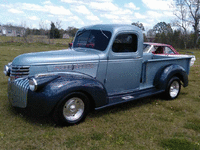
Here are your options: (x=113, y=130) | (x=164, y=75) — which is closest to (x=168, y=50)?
(x=164, y=75)

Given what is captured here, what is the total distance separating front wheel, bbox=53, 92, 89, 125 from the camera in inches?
141

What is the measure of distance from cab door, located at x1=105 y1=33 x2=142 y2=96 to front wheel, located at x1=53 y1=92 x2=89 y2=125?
79cm

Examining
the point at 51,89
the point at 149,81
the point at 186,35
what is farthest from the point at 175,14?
the point at 51,89

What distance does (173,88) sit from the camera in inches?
228

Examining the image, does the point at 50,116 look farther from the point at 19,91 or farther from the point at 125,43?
the point at 125,43

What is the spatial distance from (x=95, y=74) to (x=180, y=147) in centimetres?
207

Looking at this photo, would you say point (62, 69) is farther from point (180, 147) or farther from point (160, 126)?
point (180, 147)

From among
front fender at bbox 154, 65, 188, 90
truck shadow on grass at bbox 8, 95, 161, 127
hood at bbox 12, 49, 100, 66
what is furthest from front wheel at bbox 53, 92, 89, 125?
front fender at bbox 154, 65, 188, 90

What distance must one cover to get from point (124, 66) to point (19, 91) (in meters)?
2.28

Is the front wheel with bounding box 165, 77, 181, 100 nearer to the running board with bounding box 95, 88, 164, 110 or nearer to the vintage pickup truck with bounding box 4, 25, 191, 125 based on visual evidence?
the vintage pickup truck with bounding box 4, 25, 191, 125

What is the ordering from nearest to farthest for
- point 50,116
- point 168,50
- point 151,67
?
1. point 50,116
2. point 151,67
3. point 168,50

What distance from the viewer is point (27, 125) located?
3.76m

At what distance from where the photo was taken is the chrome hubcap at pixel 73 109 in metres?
3.71

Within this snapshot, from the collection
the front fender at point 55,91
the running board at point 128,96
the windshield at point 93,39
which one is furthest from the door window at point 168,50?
the front fender at point 55,91
